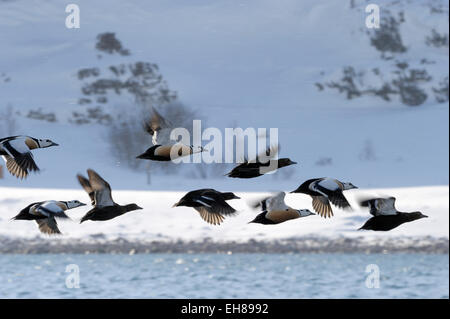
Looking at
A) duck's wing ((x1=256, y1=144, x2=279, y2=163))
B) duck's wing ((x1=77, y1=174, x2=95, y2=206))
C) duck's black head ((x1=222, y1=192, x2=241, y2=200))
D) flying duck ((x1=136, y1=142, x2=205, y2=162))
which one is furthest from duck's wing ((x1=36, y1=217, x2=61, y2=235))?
duck's wing ((x1=256, y1=144, x2=279, y2=163))

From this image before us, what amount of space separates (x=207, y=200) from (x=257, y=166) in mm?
420

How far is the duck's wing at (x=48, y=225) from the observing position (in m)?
6.68

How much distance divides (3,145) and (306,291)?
2273 inches

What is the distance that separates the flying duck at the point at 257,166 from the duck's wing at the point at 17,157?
4.39 feet

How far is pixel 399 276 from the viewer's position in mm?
73250

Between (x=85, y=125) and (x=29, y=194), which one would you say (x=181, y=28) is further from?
(x=29, y=194)

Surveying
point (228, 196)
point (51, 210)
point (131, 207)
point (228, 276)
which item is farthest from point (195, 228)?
point (51, 210)

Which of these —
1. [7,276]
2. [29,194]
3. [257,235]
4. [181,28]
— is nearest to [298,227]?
[257,235]

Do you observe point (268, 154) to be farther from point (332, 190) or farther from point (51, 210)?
point (51, 210)

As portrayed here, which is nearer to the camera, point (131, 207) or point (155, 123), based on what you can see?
point (131, 207)

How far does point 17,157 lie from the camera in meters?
6.57

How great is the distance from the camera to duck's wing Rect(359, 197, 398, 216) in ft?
21.3

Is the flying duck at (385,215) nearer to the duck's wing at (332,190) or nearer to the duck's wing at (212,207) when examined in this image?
the duck's wing at (332,190)

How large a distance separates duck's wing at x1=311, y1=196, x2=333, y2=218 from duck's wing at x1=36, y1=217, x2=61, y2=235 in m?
1.79
